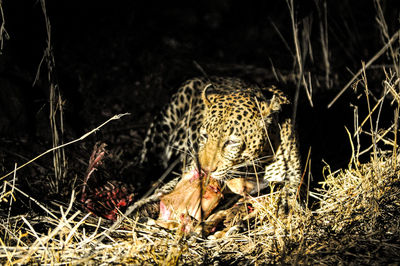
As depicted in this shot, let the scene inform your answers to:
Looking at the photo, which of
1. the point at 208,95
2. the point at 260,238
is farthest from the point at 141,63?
the point at 260,238

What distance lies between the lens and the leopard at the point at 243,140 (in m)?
3.37

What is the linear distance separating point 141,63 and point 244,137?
367 cm

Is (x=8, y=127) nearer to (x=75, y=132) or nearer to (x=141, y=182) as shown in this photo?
(x=75, y=132)

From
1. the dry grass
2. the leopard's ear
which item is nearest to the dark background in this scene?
the dry grass

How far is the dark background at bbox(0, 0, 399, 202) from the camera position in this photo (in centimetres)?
430

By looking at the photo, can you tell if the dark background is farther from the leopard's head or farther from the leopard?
the leopard's head

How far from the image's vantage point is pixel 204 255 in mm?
2504

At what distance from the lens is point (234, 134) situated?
3.39 m

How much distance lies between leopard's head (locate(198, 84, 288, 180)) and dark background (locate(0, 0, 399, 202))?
0.85 meters

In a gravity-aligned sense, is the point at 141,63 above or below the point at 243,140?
above

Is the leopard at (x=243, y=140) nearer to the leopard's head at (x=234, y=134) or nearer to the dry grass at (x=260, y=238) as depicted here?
the leopard's head at (x=234, y=134)

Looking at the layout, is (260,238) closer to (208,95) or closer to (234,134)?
(234,134)

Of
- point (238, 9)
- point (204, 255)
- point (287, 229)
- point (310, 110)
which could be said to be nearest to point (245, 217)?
point (287, 229)

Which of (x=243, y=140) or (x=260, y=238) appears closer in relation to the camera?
(x=260, y=238)
